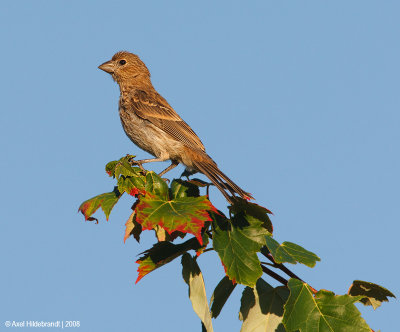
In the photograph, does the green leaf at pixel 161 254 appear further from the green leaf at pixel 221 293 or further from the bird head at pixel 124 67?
the bird head at pixel 124 67

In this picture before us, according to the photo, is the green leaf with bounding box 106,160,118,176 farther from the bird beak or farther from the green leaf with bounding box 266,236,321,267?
the bird beak

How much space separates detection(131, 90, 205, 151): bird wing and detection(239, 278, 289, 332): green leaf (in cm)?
395

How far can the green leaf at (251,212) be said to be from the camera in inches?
129

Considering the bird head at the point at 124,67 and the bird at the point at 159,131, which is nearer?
the bird at the point at 159,131

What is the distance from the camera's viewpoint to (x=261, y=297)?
3.28 meters

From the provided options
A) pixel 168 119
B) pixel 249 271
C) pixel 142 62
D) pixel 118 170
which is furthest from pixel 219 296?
pixel 142 62

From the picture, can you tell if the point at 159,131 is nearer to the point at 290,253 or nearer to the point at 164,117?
the point at 164,117

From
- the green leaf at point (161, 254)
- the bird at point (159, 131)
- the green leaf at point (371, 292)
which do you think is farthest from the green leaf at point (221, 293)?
the bird at point (159, 131)

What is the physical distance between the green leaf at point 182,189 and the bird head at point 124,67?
5.42 m

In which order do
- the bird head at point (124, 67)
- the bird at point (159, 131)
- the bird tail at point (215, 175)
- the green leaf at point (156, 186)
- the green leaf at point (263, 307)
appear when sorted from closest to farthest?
the green leaf at point (263, 307), the green leaf at point (156, 186), the bird tail at point (215, 175), the bird at point (159, 131), the bird head at point (124, 67)

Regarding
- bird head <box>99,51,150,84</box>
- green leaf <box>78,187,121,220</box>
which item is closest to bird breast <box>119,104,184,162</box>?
bird head <box>99,51,150,84</box>

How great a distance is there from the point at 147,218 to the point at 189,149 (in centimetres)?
395

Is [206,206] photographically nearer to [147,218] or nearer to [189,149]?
[147,218]

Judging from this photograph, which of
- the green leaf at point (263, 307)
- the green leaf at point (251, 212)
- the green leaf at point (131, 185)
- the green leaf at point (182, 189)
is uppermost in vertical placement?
the green leaf at point (131, 185)
